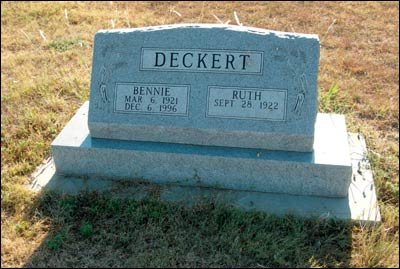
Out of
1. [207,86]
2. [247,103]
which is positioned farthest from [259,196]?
[207,86]

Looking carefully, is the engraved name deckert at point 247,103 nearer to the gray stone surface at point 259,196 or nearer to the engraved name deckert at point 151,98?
the engraved name deckert at point 151,98

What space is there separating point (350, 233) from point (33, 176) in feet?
7.94

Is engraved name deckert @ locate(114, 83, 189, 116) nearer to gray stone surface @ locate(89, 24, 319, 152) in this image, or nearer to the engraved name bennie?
gray stone surface @ locate(89, 24, 319, 152)

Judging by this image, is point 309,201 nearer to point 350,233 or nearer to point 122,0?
point 350,233

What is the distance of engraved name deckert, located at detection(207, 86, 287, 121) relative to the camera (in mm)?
3533

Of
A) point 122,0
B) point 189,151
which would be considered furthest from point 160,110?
point 122,0

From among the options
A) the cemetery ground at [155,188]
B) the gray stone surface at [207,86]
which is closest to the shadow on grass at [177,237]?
the cemetery ground at [155,188]

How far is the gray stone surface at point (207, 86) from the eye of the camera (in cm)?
352

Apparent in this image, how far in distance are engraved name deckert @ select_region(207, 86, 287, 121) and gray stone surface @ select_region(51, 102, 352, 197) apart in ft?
0.84

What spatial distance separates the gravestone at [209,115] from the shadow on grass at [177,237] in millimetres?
304

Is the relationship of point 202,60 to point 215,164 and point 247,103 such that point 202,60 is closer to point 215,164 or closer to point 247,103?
point 247,103

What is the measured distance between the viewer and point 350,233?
325 cm

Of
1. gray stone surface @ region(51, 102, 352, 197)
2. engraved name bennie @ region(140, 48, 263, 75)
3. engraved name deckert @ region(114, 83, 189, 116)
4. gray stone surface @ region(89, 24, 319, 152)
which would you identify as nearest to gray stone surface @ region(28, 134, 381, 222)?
gray stone surface @ region(51, 102, 352, 197)

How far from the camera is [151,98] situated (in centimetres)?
369
